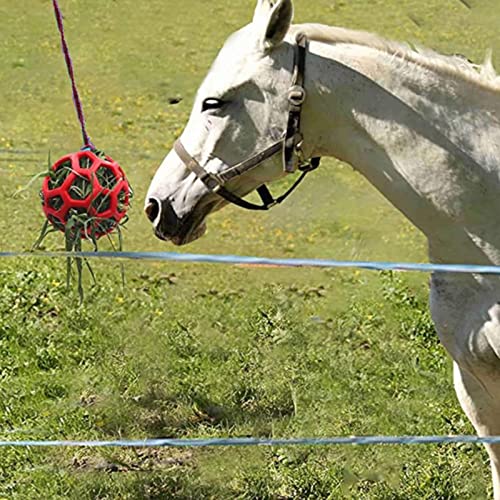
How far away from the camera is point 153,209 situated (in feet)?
12.9

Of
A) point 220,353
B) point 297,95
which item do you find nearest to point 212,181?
point 297,95

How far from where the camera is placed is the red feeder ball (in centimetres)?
495

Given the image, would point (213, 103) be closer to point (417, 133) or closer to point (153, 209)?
point (153, 209)

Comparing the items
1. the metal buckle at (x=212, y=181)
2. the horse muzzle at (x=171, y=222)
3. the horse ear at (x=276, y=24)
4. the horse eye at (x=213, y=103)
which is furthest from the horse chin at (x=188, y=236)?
the horse ear at (x=276, y=24)

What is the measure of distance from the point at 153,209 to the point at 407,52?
107cm

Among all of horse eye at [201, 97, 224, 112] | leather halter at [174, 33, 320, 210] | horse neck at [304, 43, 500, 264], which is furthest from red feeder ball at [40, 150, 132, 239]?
horse neck at [304, 43, 500, 264]

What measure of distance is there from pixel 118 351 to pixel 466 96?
323 centimetres

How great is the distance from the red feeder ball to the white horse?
1.20 meters

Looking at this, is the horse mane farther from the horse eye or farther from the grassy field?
the grassy field

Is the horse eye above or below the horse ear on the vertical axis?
below

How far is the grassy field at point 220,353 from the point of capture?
17.2ft

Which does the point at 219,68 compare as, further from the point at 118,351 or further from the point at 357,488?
the point at 118,351

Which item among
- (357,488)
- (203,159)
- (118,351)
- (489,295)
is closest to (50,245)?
(118,351)

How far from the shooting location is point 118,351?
6.29 m
